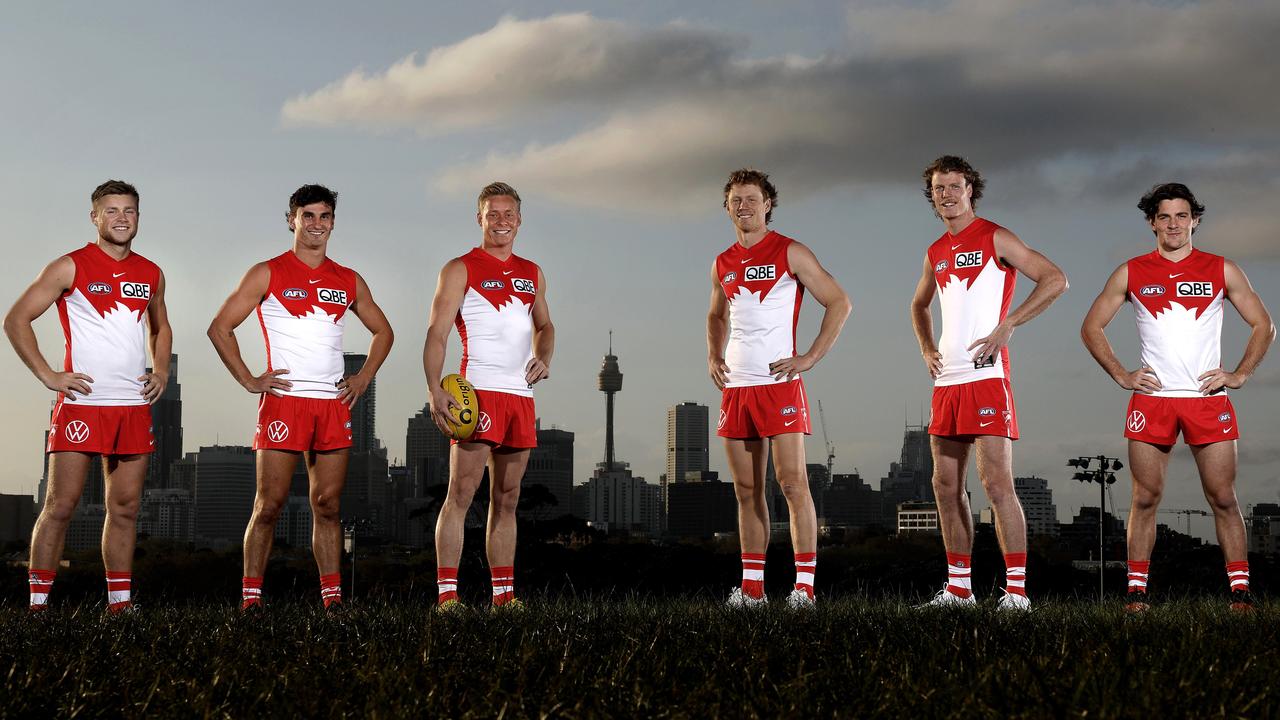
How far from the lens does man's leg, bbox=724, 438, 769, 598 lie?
10.4 metres

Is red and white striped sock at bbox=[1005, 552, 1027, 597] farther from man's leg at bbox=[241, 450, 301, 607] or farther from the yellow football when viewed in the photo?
man's leg at bbox=[241, 450, 301, 607]

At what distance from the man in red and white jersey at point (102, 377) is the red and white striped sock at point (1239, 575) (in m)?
9.26

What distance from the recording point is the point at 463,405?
966 centimetres

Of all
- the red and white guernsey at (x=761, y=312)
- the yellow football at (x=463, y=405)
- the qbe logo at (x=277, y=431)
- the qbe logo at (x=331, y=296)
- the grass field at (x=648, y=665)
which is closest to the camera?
the grass field at (x=648, y=665)

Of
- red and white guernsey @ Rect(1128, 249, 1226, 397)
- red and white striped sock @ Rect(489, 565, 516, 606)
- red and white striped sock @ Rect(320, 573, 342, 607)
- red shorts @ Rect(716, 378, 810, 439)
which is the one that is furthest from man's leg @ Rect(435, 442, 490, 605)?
red and white guernsey @ Rect(1128, 249, 1226, 397)

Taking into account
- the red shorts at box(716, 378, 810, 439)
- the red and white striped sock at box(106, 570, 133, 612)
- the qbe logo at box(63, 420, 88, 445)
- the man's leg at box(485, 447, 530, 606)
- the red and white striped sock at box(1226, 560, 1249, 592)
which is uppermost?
the red shorts at box(716, 378, 810, 439)

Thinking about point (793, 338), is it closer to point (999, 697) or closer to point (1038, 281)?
point (1038, 281)

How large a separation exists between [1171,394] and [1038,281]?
1.50 m

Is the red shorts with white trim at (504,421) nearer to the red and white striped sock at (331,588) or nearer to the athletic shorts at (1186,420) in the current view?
the red and white striped sock at (331,588)

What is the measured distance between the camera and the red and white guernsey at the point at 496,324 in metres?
9.97

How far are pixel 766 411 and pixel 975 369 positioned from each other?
5.69 ft

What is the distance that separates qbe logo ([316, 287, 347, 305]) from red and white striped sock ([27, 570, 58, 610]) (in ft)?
10.5

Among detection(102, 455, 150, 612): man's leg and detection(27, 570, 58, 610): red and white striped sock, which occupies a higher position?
detection(102, 455, 150, 612): man's leg

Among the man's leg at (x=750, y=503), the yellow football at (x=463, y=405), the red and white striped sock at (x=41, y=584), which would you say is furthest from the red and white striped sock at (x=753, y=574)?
Answer: the red and white striped sock at (x=41, y=584)
